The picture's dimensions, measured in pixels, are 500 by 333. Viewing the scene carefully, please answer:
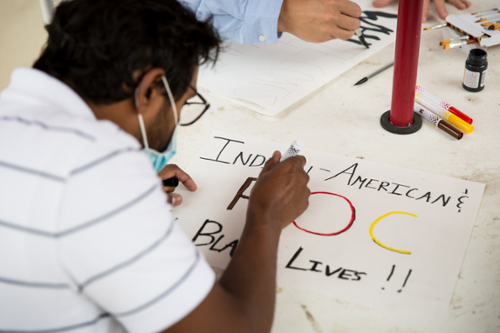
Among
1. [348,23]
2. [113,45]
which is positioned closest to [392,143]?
[348,23]

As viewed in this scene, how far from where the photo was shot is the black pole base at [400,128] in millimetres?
949

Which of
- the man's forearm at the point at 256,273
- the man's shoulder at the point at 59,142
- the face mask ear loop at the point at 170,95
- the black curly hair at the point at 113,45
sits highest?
the black curly hair at the point at 113,45

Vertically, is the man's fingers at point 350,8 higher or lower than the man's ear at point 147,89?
lower

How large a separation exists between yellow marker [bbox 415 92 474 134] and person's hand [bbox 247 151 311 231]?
35 centimetres

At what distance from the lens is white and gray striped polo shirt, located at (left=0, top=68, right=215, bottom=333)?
0.46m

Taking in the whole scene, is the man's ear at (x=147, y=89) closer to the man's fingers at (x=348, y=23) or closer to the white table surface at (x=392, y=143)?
the white table surface at (x=392, y=143)

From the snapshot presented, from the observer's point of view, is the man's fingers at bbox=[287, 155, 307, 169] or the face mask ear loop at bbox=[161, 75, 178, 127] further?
the man's fingers at bbox=[287, 155, 307, 169]

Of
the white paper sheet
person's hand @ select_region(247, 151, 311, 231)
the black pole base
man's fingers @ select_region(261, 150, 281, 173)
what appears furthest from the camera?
the white paper sheet

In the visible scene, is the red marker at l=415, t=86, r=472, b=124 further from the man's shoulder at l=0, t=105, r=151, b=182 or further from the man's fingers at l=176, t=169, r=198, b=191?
the man's shoulder at l=0, t=105, r=151, b=182

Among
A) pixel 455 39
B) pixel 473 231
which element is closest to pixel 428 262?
pixel 473 231

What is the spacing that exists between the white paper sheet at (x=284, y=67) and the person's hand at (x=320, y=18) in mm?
56

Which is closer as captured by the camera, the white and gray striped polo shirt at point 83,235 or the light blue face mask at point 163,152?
the white and gray striped polo shirt at point 83,235

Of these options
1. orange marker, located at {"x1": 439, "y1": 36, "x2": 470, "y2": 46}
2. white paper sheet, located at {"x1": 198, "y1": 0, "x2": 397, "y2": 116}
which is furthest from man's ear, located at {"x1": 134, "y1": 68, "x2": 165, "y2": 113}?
orange marker, located at {"x1": 439, "y1": 36, "x2": 470, "y2": 46}

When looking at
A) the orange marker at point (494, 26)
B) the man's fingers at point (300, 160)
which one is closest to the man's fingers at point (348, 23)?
the orange marker at point (494, 26)
